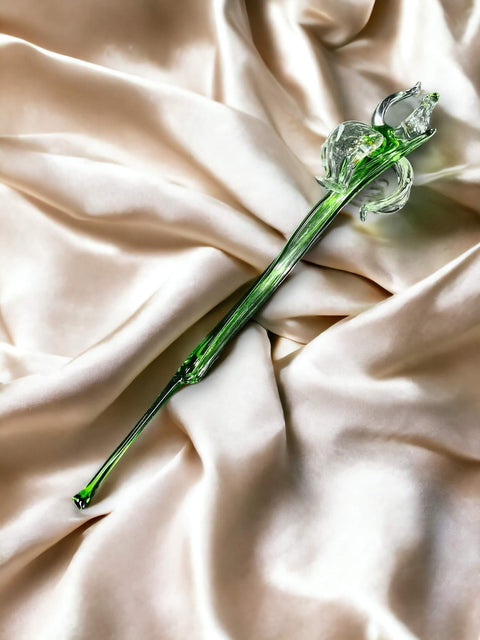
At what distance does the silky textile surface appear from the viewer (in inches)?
27.2

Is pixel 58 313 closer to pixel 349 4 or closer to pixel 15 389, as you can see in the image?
pixel 15 389

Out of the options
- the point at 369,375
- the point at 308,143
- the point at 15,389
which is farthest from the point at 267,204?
the point at 15,389

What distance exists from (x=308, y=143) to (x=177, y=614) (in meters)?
0.52

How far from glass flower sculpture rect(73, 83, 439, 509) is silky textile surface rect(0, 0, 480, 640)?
27mm

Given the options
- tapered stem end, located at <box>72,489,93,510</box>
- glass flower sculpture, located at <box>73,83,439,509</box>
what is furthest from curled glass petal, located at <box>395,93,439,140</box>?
tapered stem end, located at <box>72,489,93,510</box>

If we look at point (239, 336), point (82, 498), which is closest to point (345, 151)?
point (239, 336)

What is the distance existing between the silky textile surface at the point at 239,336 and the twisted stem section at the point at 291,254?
22 mm

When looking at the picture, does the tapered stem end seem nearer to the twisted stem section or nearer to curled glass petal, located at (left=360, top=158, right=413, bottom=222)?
the twisted stem section

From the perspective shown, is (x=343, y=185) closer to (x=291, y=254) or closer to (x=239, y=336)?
(x=291, y=254)

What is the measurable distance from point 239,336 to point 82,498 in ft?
0.75

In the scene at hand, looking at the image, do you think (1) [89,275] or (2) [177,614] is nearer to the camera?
(2) [177,614]

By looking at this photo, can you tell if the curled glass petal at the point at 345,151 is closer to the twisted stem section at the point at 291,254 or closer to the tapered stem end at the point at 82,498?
the twisted stem section at the point at 291,254

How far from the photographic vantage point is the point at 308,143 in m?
0.87

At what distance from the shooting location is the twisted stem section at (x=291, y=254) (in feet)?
2.52
